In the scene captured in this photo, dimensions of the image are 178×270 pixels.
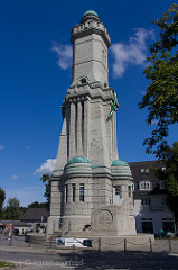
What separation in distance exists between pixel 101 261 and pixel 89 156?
54.7ft

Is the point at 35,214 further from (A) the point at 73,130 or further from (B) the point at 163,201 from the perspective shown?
(A) the point at 73,130

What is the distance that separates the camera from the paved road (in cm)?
1473

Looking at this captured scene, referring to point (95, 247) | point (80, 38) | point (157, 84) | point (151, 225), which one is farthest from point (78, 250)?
point (80, 38)

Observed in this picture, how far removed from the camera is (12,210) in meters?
86.2

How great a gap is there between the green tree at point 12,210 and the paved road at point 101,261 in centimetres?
6974

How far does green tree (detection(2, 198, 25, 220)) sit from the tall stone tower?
5891 cm

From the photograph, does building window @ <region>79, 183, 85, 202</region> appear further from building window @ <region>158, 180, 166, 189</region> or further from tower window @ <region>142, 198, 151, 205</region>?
building window @ <region>158, 180, 166, 189</region>

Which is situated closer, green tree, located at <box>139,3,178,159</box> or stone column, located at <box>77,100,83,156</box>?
green tree, located at <box>139,3,178,159</box>

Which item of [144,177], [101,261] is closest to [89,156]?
[101,261]

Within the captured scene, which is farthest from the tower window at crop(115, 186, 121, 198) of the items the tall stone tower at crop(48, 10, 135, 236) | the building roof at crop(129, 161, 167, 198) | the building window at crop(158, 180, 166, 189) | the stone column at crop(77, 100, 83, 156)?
the building window at crop(158, 180, 166, 189)

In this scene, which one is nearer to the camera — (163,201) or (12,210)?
(163,201)

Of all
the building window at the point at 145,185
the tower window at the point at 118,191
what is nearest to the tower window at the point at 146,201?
the building window at the point at 145,185

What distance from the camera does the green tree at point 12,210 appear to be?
83938 mm

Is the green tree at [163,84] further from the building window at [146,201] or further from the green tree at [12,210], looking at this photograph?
the green tree at [12,210]
